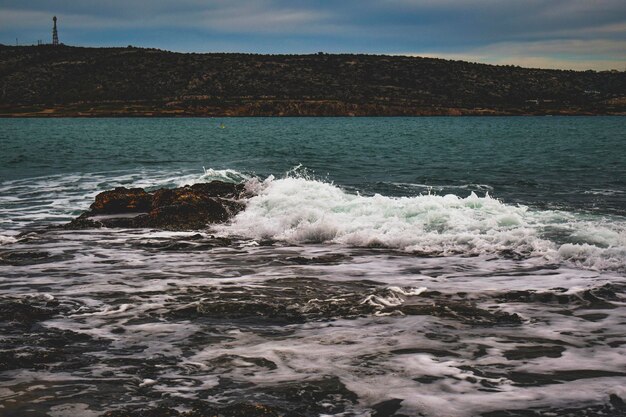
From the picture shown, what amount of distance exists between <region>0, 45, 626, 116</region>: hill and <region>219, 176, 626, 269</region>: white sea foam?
108 m

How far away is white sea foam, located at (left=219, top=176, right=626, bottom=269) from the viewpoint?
1216 centimetres

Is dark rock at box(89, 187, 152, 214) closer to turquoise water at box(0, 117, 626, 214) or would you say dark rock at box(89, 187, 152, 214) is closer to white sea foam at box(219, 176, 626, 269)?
white sea foam at box(219, 176, 626, 269)

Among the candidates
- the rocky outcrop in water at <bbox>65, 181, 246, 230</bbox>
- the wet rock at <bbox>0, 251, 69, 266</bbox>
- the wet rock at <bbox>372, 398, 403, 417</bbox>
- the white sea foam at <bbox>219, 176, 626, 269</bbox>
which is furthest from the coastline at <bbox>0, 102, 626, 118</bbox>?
the wet rock at <bbox>372, 398, 403, 417</bbox>

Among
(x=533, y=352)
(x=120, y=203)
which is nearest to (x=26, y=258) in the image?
(x=120, y=203)

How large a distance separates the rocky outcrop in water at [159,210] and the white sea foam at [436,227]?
644 mm

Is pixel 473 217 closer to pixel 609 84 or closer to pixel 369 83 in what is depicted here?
pixel 369 83

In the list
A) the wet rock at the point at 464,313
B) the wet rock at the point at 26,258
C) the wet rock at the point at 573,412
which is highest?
the wet rock at the point at 26,258

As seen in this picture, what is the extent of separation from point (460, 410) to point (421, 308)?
9.61 ft

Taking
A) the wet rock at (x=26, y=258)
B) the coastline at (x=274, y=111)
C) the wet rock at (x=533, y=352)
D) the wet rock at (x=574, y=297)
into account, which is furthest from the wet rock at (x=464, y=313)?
the coastline at (x=274, y=111)

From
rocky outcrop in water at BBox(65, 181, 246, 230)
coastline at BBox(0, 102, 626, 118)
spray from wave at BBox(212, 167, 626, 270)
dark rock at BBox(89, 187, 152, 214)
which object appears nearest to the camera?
spray from wave at BBox(212, 167, 626, 270)

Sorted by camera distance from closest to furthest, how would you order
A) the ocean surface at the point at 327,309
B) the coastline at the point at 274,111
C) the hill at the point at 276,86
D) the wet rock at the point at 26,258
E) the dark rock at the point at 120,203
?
1. the ocean surface at the point at 327,309
2. the wet rock at the point at 26,258
3. the dark rock at the point at 120,203
4. the coastline at the point at 274,111
5. the hill at the point at 276,86

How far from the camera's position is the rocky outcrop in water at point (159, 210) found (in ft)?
49.8

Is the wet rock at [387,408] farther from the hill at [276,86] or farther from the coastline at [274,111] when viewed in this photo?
the hill at [276,86]

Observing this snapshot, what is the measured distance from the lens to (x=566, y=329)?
7727 millimetres
